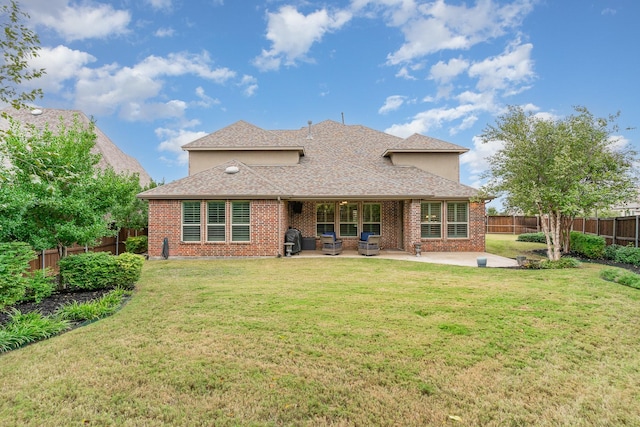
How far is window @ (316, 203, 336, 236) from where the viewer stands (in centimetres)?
1597

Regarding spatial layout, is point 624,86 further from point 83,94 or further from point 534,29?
point 83,94

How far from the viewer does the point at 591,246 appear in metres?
12.5

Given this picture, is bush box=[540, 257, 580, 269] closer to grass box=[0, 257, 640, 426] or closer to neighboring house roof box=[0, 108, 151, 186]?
grass box=[0, 257, 640, 426]

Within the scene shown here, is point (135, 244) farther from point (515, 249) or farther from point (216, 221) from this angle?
point (515, 249)

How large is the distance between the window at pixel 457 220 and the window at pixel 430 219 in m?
0.48

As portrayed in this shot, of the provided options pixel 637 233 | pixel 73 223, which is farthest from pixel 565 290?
pixel 73 223

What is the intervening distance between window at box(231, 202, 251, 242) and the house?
0.14 feet

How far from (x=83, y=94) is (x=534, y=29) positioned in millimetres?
21924

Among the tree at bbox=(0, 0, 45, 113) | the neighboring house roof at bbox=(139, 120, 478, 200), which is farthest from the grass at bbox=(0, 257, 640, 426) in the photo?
the neighboring house roof at bbox=(139, 120, 478, 200)

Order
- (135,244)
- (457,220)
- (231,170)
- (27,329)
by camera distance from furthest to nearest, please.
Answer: (457,220)
(135,244)
(231,170)
(27,329)

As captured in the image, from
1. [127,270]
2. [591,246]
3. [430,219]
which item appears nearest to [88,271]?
[127,270]

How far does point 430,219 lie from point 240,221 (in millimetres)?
9150

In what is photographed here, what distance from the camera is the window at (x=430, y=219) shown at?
14.9m

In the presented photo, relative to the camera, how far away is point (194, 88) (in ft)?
57.3
